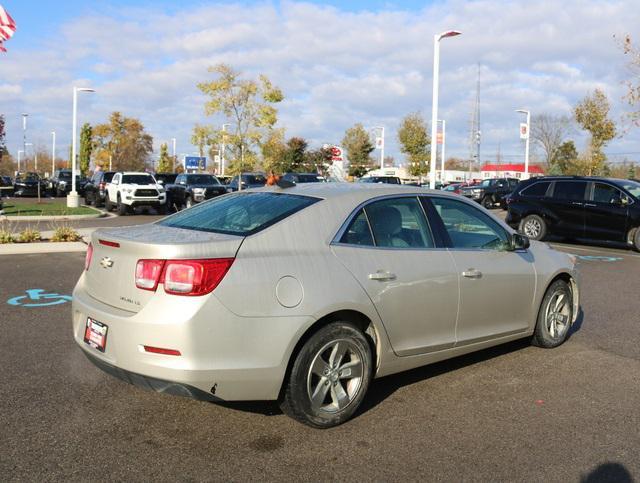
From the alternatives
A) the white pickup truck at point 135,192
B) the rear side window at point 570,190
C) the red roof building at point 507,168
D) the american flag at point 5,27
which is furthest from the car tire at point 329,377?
the red roof building at point 507,168

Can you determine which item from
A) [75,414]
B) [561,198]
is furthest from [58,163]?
[75,414]

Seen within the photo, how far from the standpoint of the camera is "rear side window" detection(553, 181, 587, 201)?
15.4m

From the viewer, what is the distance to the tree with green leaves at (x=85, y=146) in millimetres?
64812

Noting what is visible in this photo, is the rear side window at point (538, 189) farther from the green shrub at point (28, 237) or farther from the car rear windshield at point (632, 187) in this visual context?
the green shrub at point (28, 237)

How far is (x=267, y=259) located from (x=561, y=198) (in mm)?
13596

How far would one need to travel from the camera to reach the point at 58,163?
108062 mm

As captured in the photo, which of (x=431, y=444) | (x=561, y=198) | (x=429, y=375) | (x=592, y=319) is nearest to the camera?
(x=431, y=444)

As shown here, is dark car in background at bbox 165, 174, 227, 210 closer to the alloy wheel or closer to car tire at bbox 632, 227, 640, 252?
car tire at bbox 632, 227, 640, 252

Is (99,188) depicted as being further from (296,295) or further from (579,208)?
(296,295)

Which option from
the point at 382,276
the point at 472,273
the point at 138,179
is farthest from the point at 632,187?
the point at 138,179

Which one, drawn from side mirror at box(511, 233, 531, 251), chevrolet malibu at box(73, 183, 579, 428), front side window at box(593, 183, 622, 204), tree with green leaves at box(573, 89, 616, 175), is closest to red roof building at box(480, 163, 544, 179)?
tree with green leaves at box(573, 89, 616, 175)

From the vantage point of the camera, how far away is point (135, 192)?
2470 cm

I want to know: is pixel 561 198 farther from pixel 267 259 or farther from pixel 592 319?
pixel 267 259

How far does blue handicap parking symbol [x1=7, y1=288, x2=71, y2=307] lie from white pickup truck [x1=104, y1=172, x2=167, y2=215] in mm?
16743
